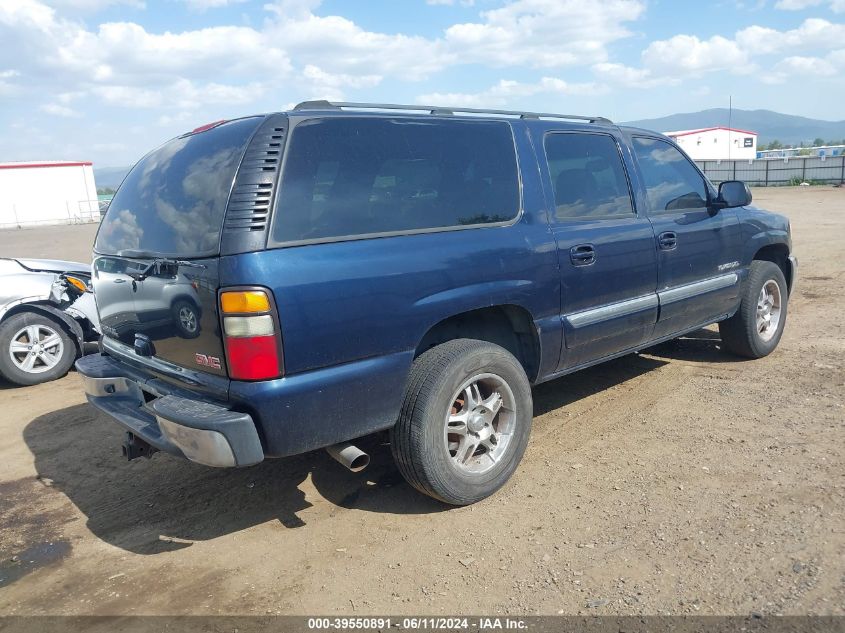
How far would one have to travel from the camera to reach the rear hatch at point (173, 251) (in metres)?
2.88

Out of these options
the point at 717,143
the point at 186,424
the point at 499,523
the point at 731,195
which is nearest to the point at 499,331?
the point at 499,523

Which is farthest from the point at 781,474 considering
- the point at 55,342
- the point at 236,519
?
the point at 55,342

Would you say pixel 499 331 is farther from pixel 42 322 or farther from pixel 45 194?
pixel 45 194

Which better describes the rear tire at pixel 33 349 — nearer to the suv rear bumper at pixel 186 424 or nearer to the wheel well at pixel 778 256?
the suv rear bumper at pixel 186 424

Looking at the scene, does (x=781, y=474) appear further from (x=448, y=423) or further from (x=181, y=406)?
(x=181, y=406)

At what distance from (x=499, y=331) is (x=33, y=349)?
15.4 ft

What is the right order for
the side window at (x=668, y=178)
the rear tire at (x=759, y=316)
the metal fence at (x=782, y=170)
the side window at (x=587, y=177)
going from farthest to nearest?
the metal fence at (x=782, y=170) → the rear tire at (x=759, y=316) → the side window at (x=668, y=178) → the side window at (x=587, y=177)

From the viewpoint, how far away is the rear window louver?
2771 millimetres

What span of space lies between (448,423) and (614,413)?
1.77 m

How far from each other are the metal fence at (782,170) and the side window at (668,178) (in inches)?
1235

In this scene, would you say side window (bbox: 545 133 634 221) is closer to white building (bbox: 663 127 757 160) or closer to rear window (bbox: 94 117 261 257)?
rear window (bbox: 94 117 261 257)

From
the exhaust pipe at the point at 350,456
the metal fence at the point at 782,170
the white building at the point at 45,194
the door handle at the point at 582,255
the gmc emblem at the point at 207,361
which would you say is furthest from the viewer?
the white building at the point at 45,194

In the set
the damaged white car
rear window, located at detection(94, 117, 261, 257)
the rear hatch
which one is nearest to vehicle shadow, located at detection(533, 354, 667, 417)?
the rear hatch

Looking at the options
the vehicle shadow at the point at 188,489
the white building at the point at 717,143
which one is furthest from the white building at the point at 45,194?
the white building at the point at 717,143
